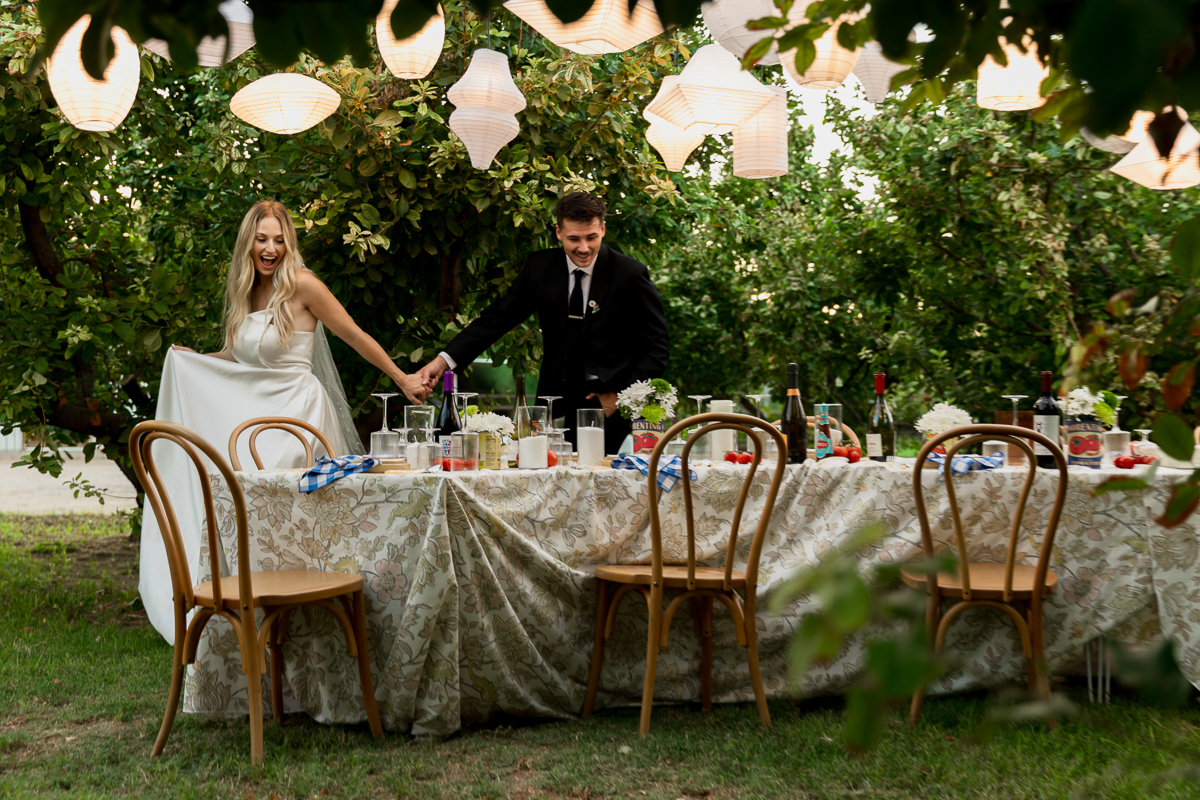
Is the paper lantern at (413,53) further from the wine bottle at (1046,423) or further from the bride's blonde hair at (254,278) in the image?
the wine bottle at (1046,423)

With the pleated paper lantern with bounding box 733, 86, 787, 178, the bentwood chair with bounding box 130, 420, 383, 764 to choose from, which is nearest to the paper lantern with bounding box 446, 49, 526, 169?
the pleated paper lantern with bounding box 733, 86, 787, 178

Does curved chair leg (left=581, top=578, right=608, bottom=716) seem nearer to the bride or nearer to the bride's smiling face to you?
the bride

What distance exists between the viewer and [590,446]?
3404mm

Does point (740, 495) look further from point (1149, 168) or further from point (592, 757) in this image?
point (1149, 168)

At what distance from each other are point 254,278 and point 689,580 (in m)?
2.27

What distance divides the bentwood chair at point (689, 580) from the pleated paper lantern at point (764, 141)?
1.24m

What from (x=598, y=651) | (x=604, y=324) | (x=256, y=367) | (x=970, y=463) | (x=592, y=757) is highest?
(x=604, y=324)

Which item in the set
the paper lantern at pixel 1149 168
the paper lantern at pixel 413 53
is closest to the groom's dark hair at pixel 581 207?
the paper lantern at pixel 413 53

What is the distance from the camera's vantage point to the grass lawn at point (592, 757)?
2590 mm

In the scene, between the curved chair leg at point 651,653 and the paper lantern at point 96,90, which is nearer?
the curved chair leg at point 651,653

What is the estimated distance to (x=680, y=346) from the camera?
8383 mm

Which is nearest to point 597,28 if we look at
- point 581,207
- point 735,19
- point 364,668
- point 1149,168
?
point 735,19

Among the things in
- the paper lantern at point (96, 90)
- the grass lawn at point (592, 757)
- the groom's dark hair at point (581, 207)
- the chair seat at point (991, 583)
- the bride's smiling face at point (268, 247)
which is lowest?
the grass lawn at point (592, 757)

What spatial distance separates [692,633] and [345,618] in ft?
3.66
